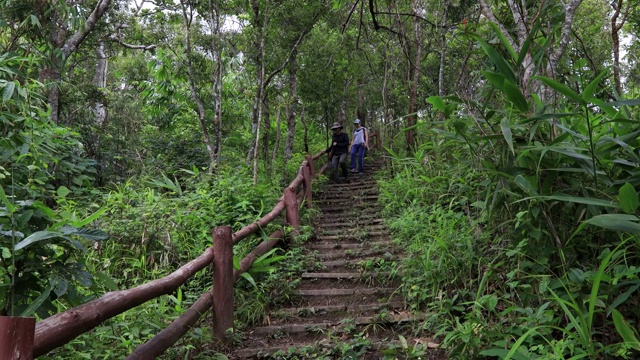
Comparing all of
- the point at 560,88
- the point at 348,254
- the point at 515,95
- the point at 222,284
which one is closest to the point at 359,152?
the point at 348,254

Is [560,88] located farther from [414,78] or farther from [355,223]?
[414,78]

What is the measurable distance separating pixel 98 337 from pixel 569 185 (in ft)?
10.9

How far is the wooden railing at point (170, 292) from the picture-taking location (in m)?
1.68

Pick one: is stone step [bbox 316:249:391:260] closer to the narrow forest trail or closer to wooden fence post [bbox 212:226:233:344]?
the narrow forest trail

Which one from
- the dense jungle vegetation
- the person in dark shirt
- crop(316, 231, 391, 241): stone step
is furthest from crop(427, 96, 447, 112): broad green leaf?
the person in dark shirt

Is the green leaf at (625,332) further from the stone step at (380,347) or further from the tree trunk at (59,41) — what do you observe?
the tree trunk at (59,41)

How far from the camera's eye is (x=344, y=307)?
420cm

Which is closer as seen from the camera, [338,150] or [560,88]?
[560,88]

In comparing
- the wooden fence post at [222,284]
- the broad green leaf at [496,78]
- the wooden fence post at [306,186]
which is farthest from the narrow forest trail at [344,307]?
the broad green leaf at [496,78]

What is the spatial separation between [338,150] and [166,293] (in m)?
7.76

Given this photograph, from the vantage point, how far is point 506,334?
8.76ft

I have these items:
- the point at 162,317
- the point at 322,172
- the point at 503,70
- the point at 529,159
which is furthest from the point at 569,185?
the point at 322,172

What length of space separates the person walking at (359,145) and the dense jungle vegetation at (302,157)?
116 cm

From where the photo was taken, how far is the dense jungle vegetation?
2.31 m
